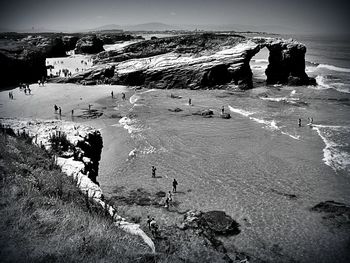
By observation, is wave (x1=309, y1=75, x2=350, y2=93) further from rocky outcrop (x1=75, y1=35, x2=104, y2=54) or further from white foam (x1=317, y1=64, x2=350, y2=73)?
rocky outcrop (x1=75, y1=35, x2=104, y2=54)

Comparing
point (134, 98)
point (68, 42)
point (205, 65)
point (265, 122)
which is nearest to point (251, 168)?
point (265, 122)

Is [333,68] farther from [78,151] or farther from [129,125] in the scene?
[78,151]

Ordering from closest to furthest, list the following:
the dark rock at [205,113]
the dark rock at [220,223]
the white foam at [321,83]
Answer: the dark rock at [220,223] < the dark rock at [205,113] < the white foam at [321,83]

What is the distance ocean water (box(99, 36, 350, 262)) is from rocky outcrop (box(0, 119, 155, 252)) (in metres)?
3.76

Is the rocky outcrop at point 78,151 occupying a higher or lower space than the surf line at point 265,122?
higher

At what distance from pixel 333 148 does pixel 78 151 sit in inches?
792

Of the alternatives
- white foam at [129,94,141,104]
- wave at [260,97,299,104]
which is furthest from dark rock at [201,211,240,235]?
wave at [260,97,299,104]

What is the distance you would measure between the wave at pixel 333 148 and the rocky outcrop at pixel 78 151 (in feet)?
54.0

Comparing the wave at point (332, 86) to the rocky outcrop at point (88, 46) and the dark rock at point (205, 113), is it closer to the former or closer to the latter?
the dark rock at point (205, 113)

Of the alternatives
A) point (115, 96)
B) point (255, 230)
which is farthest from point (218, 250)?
point (115, 96)

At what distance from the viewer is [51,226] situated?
598 centimetres

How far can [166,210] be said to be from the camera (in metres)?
14.7

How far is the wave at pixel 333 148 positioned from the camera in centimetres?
1950

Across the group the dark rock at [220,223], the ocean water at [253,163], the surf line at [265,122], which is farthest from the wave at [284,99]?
the dark rock at [220,223]
